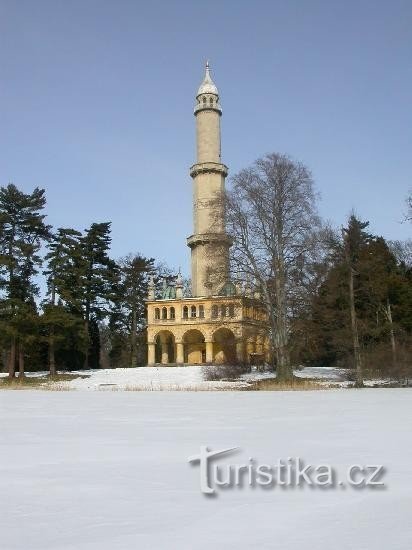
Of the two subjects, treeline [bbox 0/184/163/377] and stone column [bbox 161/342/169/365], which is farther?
stone column [bbox 161/342/169/365]

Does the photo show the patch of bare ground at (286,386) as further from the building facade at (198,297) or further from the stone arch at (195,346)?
the stone arch at (195,346)

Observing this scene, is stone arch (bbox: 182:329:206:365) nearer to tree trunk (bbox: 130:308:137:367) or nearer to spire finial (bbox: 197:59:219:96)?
tree trunk (bbox: 130:308:137:367)

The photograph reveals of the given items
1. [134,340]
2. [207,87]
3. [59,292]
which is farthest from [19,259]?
[207,87]

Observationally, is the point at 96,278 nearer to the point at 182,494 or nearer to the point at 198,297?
the point at 198,297

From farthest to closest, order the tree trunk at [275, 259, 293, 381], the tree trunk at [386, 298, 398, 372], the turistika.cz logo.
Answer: the tree trunk at [275, 259, 293, 381] < the tree trunk at [386, 298, 398, 372] < the turistika.cz logo

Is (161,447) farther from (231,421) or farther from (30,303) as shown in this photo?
(30,303)

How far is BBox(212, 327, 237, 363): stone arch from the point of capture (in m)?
41.6

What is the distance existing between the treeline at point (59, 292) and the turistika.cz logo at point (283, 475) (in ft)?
120

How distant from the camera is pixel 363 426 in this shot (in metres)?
9.89

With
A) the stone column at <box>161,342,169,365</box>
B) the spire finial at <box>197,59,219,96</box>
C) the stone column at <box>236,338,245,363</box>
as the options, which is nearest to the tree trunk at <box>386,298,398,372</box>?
the stone column at <box>236,338,245,363</box>

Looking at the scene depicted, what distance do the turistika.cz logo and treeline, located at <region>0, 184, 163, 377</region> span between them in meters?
36.6

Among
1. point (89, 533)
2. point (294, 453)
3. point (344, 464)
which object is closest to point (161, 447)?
point (294, 453)

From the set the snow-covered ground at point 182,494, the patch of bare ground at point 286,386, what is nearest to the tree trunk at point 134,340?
the patch of bare ground at point 286,386

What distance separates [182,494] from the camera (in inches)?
208
